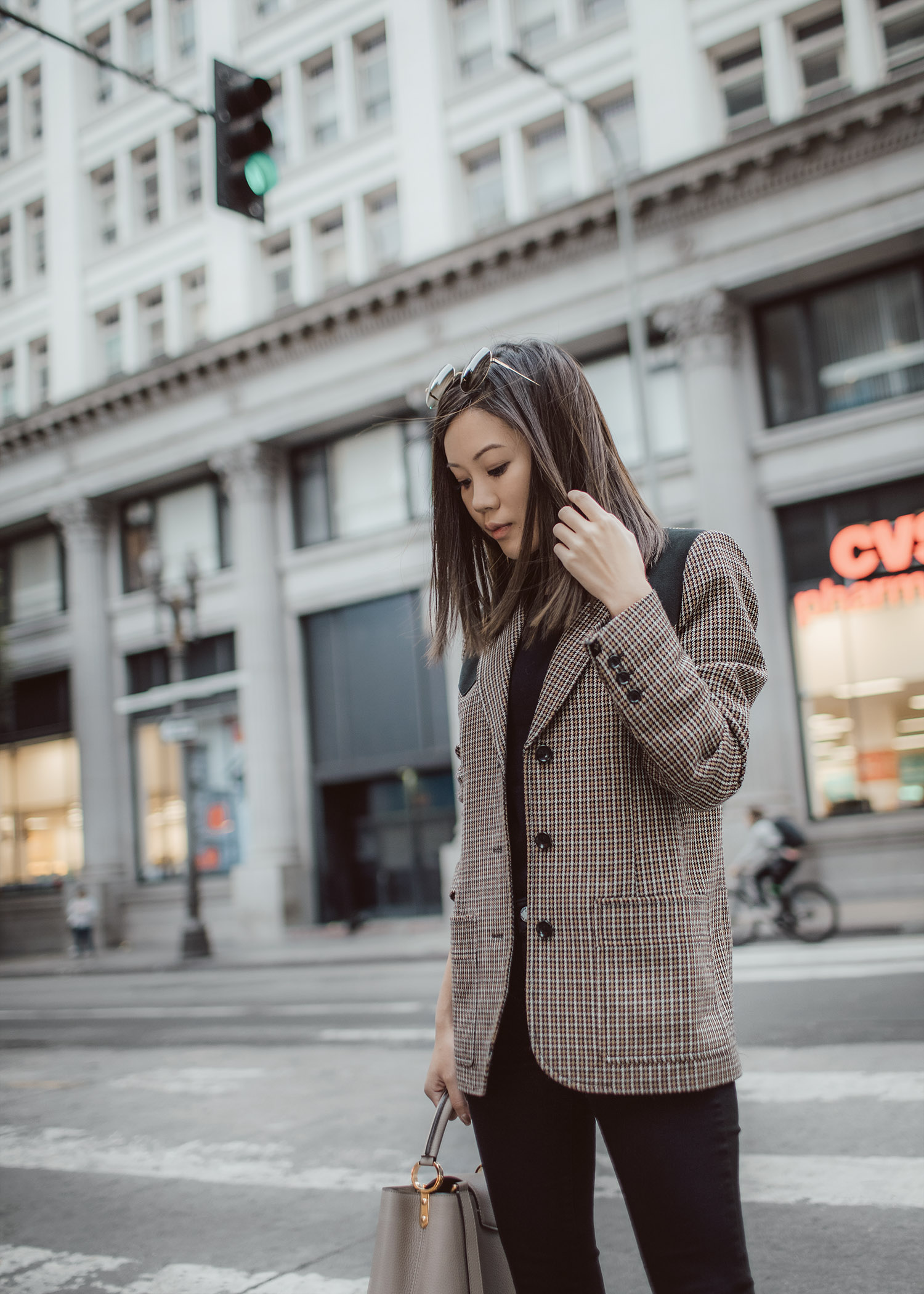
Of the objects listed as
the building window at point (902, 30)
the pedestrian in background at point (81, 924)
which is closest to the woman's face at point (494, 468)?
the building window at point (902, 30)

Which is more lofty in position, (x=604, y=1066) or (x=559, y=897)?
(x=559, y=897)

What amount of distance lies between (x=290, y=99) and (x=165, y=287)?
5198 millimetres

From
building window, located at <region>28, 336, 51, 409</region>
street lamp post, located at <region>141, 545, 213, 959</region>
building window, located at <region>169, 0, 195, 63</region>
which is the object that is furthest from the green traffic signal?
building window, located at <region>28, 336, 51, 409</region>

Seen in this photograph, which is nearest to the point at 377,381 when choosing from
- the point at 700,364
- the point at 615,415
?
the point at 615,415

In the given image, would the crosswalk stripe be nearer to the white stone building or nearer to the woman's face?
the woman's face

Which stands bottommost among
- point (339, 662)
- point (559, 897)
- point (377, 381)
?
point (559, 897)

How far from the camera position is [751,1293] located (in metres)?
1.85

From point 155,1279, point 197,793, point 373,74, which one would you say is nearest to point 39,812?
point 197,793

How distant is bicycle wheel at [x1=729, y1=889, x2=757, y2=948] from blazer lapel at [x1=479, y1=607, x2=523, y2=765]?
1199 cm

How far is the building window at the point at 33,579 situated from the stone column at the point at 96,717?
1411mm

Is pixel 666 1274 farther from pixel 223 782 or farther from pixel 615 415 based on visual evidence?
pixel 223 782

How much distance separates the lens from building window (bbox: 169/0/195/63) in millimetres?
28719

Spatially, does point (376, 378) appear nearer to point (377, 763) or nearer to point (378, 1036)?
point (377, 763)

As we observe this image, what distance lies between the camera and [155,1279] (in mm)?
4184
